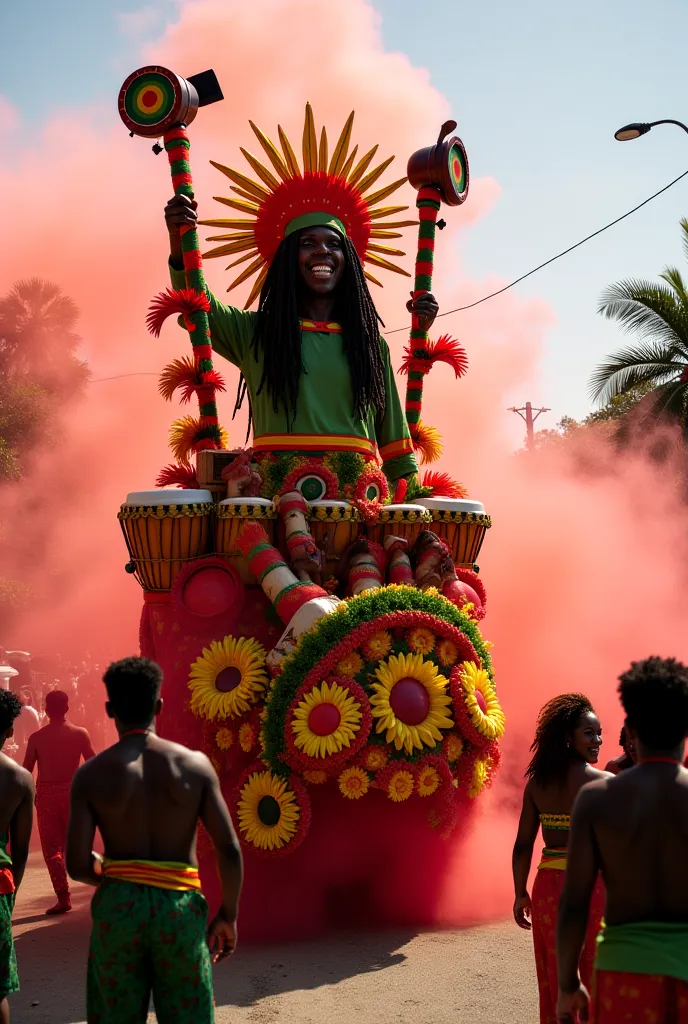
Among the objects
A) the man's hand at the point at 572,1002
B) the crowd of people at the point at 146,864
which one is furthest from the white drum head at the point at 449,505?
the man's hand at the point at 572,1002

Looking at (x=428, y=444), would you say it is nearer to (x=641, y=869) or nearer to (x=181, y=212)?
(x=181, y=212)

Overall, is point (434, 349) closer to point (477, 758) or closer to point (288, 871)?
point (477, 758)

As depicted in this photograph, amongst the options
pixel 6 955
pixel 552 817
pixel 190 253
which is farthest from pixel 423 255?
pixel 6 955

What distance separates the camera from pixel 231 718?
6.88 m

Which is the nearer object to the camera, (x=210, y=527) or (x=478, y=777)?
(x=478, y=777)

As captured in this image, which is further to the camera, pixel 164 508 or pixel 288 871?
pixel 164 508

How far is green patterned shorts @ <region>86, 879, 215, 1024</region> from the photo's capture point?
3.46 metres

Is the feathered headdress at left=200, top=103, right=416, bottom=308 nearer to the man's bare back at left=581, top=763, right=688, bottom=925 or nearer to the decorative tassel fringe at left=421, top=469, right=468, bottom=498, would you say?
the decorative tassel fringe at left=421, top=469, right=468, bottom=498

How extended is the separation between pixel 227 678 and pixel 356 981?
74.6 inches

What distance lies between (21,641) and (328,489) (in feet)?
52.3

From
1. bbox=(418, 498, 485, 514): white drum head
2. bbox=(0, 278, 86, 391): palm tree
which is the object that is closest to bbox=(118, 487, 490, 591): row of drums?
bbox=(418, 498, 485, 514): white drum head

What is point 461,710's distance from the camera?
6.68 metres

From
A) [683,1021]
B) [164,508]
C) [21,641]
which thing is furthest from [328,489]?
[21,641]

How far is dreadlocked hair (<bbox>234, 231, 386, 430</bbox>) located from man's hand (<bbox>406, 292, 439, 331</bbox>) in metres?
0.49
